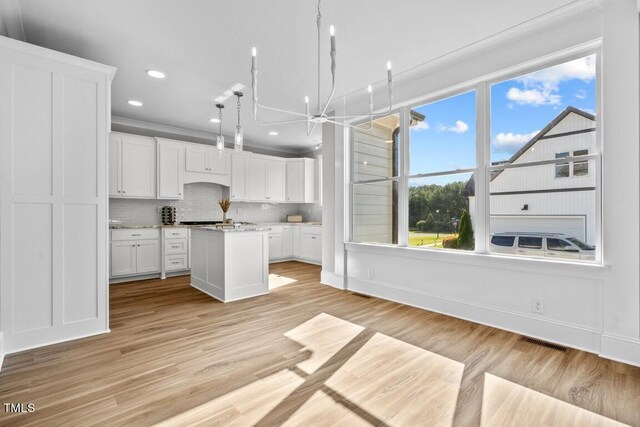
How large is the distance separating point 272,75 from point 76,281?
2.90m

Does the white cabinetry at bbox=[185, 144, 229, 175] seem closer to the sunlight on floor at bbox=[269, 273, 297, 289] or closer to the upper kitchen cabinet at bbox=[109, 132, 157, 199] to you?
the upper kitchen cabinet at bbox=[109, 132, 157, 199]

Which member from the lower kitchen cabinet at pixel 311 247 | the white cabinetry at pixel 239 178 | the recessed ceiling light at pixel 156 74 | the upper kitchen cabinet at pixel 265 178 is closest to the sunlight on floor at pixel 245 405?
the recessed ceiling light at pixel 156 74

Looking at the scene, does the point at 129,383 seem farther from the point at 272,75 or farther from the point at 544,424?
the point at 272,75

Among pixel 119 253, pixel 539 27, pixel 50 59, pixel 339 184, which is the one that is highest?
pixel 539 27

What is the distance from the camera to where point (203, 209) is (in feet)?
21.0

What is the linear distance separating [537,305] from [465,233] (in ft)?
3.05

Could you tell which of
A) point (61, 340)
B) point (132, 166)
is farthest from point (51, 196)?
point (132, 166)

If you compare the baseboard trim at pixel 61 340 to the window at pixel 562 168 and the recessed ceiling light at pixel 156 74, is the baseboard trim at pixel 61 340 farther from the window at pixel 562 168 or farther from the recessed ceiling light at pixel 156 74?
the window at pixel 562 168

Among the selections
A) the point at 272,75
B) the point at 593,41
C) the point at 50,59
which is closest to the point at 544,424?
the point at 593,41

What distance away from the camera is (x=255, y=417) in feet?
5.53

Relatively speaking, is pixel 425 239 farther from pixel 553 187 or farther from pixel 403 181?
pixel 553 187

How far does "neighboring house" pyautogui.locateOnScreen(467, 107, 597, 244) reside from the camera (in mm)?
2580

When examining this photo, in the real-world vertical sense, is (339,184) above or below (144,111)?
below

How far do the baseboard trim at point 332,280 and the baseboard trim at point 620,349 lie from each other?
287 centimetres
